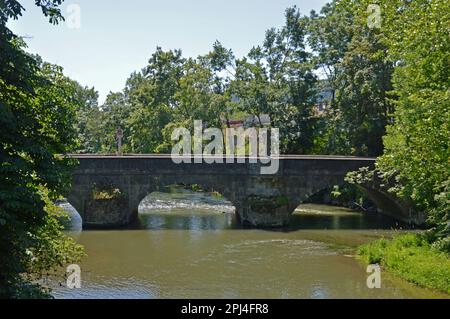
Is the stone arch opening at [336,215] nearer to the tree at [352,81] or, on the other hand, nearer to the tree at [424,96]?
the tree at [352,81]

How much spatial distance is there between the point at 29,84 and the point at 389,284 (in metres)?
13.8

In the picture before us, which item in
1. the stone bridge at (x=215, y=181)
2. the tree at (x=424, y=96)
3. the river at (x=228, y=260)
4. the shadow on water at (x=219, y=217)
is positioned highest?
the tree at (x=424, y=96)

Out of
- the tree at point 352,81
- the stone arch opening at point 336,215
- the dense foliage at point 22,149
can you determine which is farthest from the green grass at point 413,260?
the tree at point 352,81

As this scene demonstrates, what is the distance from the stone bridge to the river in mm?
1466

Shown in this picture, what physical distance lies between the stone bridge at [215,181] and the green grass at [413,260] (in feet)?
26.7

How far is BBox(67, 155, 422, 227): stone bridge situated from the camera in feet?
100

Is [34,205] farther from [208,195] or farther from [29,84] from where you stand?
[208,195]

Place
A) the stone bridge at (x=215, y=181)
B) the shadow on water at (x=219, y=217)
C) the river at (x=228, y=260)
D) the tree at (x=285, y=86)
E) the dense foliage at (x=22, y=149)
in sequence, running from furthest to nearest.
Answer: the tree at (x=285, y=86), the shadow on water at (x=219, y=217), the stone bridge at (x=215, y=181), the river at (x=228, y=260), the dense foliage at (x=22, y=149)

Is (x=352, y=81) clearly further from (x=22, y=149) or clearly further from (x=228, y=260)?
(x=22, y=149)

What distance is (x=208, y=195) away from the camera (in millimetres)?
49531

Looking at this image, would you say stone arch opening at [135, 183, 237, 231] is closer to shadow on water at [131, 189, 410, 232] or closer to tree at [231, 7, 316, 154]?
shadow on water at [131, 189, 410, 232]

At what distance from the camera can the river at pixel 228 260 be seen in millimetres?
17953

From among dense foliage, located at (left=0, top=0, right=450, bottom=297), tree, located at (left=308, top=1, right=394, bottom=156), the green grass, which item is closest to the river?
the green grass
